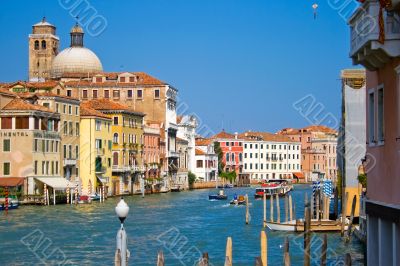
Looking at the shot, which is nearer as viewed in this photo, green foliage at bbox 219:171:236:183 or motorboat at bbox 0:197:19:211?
motorboat at bbox 0:197:19:211

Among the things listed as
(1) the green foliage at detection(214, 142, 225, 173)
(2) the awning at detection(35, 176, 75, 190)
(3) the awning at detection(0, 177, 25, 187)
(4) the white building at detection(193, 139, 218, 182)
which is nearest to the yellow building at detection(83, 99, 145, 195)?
(2) the awning at detection(35, 176, 75, 190)

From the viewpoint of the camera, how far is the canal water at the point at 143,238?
1755 centimetres

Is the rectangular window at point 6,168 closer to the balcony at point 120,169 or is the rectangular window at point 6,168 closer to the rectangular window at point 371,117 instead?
the balcony at point 120,169

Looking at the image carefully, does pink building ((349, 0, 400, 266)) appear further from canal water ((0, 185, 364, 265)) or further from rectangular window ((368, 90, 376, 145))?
canal water ((0, 185, 364, 265))

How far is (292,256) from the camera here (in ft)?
59.0

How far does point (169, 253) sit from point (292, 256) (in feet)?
8.67

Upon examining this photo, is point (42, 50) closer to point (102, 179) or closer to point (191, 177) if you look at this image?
point (191, 177)

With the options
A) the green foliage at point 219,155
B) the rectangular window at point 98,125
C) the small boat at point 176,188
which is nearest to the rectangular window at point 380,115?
the rectangular window at point 98,125

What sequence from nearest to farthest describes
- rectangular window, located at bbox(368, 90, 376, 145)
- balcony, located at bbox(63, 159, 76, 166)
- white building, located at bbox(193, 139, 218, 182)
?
rectangular window, located at bbox(368, 90, 376, 145) < balcony, located at bbox(63, 159, 76, 166) < white building, located at bbox(193, 139, 218, 182)

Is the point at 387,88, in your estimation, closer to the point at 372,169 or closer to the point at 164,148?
the point at 372,169

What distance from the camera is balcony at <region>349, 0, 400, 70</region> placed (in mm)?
6758

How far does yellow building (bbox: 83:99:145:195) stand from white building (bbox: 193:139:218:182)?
1913 cm

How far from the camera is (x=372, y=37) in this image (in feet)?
22.3

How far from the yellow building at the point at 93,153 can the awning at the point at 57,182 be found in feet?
9.15
